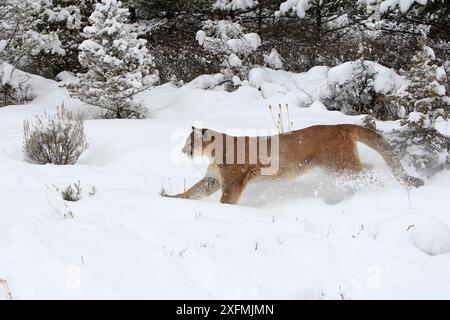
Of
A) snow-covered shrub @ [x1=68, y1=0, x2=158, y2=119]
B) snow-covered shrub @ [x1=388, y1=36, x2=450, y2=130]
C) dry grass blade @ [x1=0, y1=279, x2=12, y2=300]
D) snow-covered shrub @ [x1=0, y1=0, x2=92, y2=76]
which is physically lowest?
dry grass blade @ [x1=0, y1=279, x2=12, y2=300]

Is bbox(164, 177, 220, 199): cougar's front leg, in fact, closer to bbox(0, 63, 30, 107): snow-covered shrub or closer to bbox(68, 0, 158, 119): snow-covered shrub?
bbox(68, 0, 158, 119): snow-covered shrub

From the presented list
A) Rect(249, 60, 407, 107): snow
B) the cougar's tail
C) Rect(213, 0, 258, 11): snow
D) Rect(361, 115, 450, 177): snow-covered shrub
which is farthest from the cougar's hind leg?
Rect(213, 0, 258, 11): snow

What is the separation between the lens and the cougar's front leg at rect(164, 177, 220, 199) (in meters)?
5.44

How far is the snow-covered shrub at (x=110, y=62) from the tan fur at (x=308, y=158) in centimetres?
479

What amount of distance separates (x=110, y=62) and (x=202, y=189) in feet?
16.3

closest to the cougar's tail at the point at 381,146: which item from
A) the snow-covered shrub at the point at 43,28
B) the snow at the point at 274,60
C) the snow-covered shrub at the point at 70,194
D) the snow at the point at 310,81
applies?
the snow at the point at 310,81

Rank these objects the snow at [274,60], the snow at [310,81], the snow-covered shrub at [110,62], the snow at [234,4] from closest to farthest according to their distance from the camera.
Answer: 1. the snow at [310,81]
2. the snow-covered shrub at [110,62]
3. the snow at [274,60]
4. the snow at [234,4]

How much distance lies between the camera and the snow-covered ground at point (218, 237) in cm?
309

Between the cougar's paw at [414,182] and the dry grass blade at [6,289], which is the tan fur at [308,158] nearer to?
the cougar's paw at [414,182]

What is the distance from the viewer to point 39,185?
528cm

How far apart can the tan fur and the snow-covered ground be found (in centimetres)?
17

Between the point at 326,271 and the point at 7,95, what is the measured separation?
412 inches
